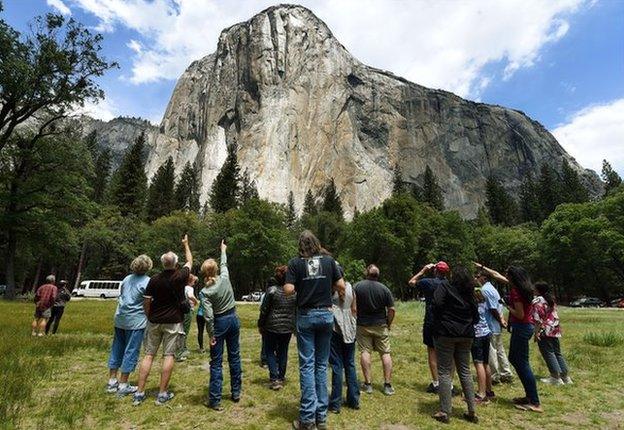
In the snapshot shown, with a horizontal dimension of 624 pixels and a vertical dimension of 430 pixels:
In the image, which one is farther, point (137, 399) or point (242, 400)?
point (242, 400)

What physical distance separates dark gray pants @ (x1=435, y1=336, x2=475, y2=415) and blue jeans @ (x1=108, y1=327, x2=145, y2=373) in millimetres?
4795

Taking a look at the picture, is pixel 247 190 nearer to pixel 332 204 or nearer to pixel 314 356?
pixel 332 204

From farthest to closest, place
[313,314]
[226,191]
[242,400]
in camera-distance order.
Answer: [226,191]
[242,400]
[313,314]

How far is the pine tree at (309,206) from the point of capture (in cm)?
8988

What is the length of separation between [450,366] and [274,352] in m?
3.17

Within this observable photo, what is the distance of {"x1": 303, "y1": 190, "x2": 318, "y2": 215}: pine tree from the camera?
89.9 metres

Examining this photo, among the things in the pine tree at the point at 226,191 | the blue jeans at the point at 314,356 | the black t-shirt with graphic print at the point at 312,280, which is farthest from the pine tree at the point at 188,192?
the blue jeans at the point at 314,356

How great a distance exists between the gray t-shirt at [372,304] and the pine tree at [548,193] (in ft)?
298

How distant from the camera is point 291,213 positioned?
88688mm

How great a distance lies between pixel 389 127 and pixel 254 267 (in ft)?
245

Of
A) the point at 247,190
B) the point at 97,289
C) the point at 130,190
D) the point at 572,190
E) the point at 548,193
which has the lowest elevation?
the point at 97,289

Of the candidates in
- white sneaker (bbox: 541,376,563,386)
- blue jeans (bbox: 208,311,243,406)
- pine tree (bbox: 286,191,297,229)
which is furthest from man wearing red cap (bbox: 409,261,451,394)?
pine tree (bbox: 286,191,297,229)

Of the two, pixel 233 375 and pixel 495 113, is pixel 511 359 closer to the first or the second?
pixel 233 375

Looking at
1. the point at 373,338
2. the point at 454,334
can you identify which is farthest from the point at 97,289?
the point at 454,334
